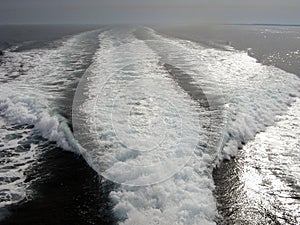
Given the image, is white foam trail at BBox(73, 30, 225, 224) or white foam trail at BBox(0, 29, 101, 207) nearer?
white foam trail at BBox(73, 30, 225, 224)

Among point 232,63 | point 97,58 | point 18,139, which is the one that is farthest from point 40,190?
point 232,63

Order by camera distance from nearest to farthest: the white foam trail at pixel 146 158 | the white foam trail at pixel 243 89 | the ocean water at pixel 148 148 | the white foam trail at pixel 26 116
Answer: the white foam trail at pixel 146 158, the ocean water at pixel 148 148, the white foam trail at pixel 26 116, the white foam trail at pixel 243 89

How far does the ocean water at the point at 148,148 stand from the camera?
6.96 m

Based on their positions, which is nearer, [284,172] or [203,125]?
[284,172]

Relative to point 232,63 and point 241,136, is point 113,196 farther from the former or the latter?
point 232,63

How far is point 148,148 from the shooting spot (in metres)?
9.19

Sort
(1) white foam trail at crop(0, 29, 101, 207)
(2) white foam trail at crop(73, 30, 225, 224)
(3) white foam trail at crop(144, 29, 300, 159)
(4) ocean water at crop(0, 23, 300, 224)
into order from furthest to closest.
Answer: (3) white foam trail at crop(144, 29, 300, 159)
(1) white foam trail at crop(0, 29, 101, 207)
(4) ocean water at crop(0, 23, 300, 224)
(2) white foam trail at crop(73, 30, 225, 224)

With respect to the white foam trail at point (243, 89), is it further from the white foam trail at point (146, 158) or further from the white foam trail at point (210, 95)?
the white foam trail at point (146, 158)

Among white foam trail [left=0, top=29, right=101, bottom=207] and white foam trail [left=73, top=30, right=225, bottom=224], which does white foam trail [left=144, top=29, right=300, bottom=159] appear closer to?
white foam trail [left=73, top=30, right=225, bottom=224]

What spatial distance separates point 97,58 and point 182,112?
12236mm

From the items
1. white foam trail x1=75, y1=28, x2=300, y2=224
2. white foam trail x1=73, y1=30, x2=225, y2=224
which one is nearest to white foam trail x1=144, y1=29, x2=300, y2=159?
white foam trail x1=75, y1=28, x2=300, y2=224

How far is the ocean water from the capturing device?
22.8 feet

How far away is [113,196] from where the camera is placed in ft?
23.7

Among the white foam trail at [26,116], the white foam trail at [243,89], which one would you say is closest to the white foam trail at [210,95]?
the white foam trail at [243,89]
